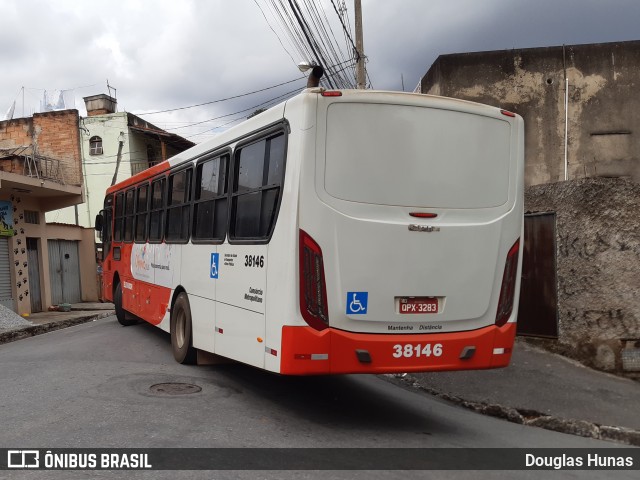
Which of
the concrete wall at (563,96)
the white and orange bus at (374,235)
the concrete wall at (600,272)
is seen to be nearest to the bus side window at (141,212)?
the white and orange bus at (374,235)

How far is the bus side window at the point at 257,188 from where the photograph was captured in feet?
18.2

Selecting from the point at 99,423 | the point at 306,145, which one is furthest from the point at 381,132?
the point at 99,423

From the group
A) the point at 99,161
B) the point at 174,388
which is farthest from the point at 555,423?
the point at 99,161

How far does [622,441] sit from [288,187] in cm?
435

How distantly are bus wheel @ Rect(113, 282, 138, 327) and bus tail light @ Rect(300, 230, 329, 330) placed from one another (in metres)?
8.44

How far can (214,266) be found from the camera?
275 inches

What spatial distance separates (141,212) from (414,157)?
6.50 metres

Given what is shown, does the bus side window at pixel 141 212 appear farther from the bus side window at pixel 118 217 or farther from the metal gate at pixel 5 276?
the metal gate at pixel 5 276

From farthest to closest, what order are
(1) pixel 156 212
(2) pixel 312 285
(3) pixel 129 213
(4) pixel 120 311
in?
(4) pixel 120 311
(3) pixel 129 213
(1) pixel 156 212
(2) pixel 312 285

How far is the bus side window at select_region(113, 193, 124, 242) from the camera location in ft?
39.6

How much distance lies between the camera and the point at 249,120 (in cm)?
635

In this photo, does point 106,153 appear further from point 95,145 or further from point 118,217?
point 118,217

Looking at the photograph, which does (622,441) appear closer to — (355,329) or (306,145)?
(355,329)

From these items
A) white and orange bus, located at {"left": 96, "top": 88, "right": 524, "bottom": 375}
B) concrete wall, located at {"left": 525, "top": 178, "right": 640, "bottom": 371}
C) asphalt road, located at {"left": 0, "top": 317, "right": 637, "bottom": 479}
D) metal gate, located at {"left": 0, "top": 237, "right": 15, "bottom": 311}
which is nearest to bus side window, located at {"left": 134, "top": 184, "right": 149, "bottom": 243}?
asphalt road, located at {"left": 0, "top": 317, "right": 637, "bottom": 479}
